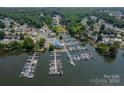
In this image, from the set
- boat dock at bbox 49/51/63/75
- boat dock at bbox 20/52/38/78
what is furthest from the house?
boat dock at bbox 20/52/38/78

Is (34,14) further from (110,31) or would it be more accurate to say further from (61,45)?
(110,31)

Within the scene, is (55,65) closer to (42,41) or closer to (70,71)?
(70,71)

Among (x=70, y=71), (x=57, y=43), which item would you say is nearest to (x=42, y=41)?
(x=57, y=43)

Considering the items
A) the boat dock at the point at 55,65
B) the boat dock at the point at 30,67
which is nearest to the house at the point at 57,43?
the boat dock at the point at 55,65

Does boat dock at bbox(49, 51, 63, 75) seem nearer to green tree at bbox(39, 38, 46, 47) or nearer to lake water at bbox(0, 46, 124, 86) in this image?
lake water at bbox(0, 46, 124, 86)

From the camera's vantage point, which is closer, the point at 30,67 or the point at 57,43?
the point at 30,67
